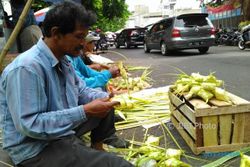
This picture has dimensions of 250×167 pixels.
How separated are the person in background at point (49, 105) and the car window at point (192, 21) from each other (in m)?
13.4

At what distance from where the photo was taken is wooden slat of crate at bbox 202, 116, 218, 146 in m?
3.33

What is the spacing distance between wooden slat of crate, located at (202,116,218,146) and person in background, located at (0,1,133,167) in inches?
53.5

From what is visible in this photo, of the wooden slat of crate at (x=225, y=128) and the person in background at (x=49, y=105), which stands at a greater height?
the person in background at (x=49, y=105)

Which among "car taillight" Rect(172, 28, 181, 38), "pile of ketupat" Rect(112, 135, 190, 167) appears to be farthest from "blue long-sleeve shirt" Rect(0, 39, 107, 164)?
"car taillight" Rect(172, 28, 181, 38)

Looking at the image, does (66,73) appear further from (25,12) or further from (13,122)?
(25,12)

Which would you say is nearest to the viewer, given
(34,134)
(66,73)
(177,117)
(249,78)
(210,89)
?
(34,134)

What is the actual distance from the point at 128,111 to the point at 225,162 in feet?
6.55

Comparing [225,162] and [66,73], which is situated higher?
[66,73]

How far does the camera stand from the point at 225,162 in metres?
3.28

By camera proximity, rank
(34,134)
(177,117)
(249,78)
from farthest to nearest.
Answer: (249,78), (177,117), (34,134)

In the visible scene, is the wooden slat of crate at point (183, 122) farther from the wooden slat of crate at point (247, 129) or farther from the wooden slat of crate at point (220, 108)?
the wooden slat of crate at point (247, 129)

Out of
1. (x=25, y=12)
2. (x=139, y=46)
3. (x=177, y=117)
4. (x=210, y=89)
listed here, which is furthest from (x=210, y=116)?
(x=139, y=46)

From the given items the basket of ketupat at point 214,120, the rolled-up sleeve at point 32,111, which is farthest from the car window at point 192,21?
the rolled-up sleeve at point 32,111

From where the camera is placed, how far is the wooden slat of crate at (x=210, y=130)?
3328mm
